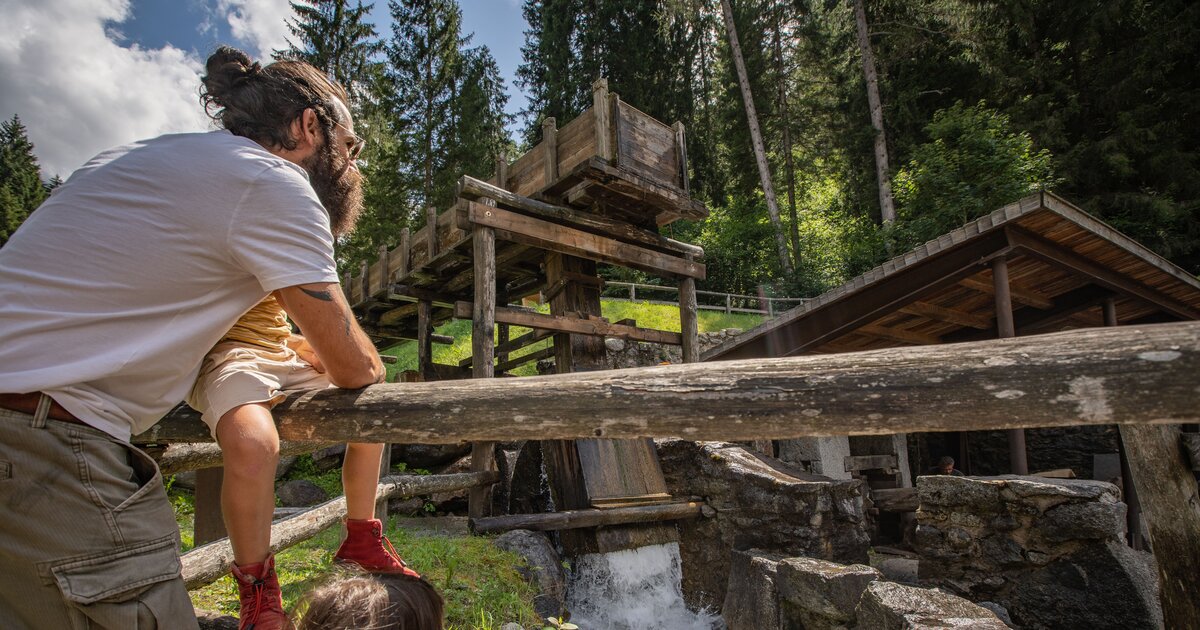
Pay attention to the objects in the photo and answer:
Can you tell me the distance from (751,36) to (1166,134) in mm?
13873

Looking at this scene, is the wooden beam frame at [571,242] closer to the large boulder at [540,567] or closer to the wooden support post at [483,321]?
the wooden support post at [483,321]

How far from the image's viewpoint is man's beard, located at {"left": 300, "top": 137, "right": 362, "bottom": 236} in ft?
6.10

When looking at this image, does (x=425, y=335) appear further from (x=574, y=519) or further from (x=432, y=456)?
(x=574, y=519)

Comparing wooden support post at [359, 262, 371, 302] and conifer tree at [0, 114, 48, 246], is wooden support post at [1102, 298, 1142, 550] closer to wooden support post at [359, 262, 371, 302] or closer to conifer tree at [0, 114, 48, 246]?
wooden support post at [359, 262, 371, 302]

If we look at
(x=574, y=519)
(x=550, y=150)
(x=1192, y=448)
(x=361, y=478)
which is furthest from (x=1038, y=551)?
(x=550, y=150)

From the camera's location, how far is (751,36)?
24.8 meters

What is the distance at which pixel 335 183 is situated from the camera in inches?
76.7

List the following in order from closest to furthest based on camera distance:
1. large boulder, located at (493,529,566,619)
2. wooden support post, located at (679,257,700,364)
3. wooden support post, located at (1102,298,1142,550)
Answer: large boulder, located at (493,529,566,619), wooden support post, located at (1102,298,1142,550), wooden support post, located at (679,257,700,364)

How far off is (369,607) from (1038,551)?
18.6ft

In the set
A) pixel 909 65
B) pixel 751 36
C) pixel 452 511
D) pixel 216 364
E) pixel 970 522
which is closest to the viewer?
pixel 216 364

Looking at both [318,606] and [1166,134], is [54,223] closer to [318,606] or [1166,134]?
[318,606]

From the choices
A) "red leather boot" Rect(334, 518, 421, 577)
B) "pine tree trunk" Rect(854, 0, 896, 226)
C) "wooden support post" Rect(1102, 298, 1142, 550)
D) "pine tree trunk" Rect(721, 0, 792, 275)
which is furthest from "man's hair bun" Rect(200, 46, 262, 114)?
"pine tree trunk" Rect(721, 0, 792, 275)

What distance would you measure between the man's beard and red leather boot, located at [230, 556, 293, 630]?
0.96 meters

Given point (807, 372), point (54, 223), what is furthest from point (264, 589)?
point (807, 372)
